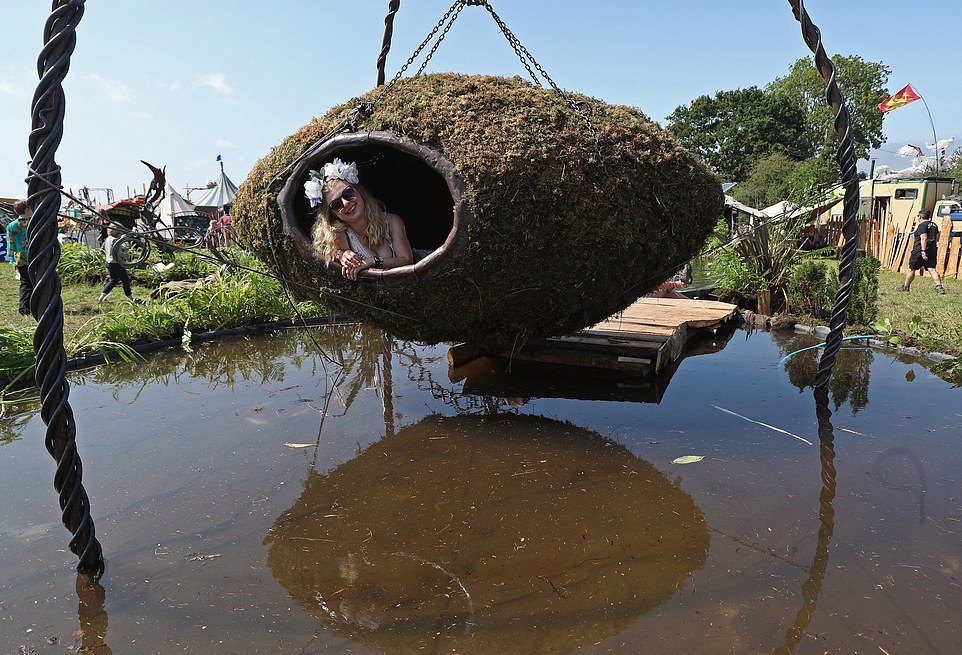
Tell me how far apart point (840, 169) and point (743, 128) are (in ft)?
127

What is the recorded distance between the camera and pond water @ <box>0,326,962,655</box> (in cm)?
198

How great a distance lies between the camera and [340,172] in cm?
341

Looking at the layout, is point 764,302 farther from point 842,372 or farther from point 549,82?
point 549,82

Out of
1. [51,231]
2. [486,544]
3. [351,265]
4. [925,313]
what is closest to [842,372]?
[925,313]

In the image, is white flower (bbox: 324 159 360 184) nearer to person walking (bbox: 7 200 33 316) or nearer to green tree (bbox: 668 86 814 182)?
person walking (bbox: 7 200 33 316)

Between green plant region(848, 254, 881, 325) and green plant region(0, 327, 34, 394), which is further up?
green plant region(848, 254, 881, 325)

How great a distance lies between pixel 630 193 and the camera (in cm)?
325

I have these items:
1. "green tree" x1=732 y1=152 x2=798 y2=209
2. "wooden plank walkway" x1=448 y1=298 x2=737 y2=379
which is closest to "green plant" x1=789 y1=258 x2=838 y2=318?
"wooden plank walkway" x1=448 y1=298 x2=737 y2=379

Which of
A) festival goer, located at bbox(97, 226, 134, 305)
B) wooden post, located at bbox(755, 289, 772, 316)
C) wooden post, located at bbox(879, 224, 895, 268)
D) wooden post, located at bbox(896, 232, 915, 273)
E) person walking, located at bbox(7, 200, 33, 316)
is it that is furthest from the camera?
wooden post, located at bbox(879, 224, 895, 268)

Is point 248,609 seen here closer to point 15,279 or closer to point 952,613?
point 952,613

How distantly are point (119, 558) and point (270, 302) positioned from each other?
5057 mm

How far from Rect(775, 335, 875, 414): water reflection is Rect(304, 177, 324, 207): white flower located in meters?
3.56

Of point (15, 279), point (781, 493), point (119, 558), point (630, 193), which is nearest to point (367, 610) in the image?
point (119, 558)

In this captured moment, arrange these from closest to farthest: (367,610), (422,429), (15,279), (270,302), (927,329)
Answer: (367,610) < (422,429) < (927,329) < (270,302) < (15,279)
